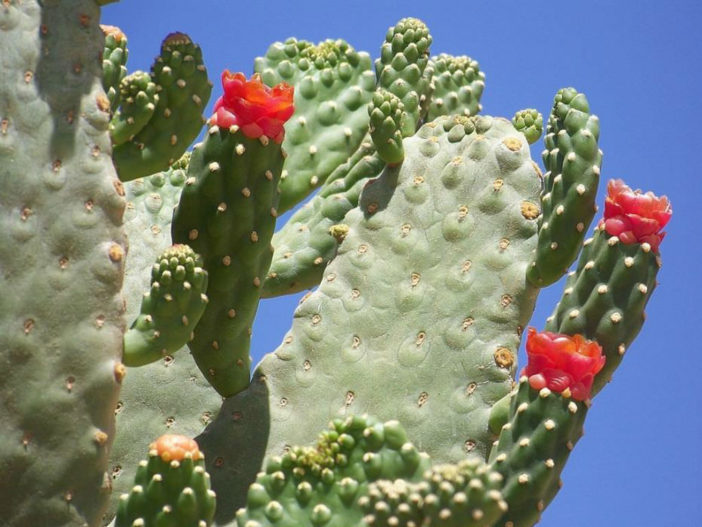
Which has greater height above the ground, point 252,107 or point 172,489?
point 252,107

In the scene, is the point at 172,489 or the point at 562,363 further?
the point at 562,363

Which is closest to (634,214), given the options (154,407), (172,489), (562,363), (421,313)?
(562,363)

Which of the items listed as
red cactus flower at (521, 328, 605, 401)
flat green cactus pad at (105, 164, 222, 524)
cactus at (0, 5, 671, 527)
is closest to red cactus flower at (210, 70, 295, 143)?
cactus at (0, 5, 671, 527)

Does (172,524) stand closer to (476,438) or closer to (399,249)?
(476,438)

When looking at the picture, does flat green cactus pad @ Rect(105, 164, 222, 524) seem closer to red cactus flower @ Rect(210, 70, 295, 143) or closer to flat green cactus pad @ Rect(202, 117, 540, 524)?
flat green cactus pad @ Rect(202, 117, 540, 524)

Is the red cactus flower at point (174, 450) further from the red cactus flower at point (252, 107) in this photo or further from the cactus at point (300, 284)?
the red cactus flower at point (252, 107)

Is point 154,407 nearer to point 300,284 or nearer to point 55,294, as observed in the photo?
point 300,284

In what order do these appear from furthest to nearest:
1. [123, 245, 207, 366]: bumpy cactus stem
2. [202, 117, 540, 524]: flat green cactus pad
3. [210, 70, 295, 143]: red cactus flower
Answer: [202, 117, 540, 524]: flat green cactus pad
[210, 70, 295, 143]: red cactus flower
[123, 245, 207, 366]: bumpy cactus stem
